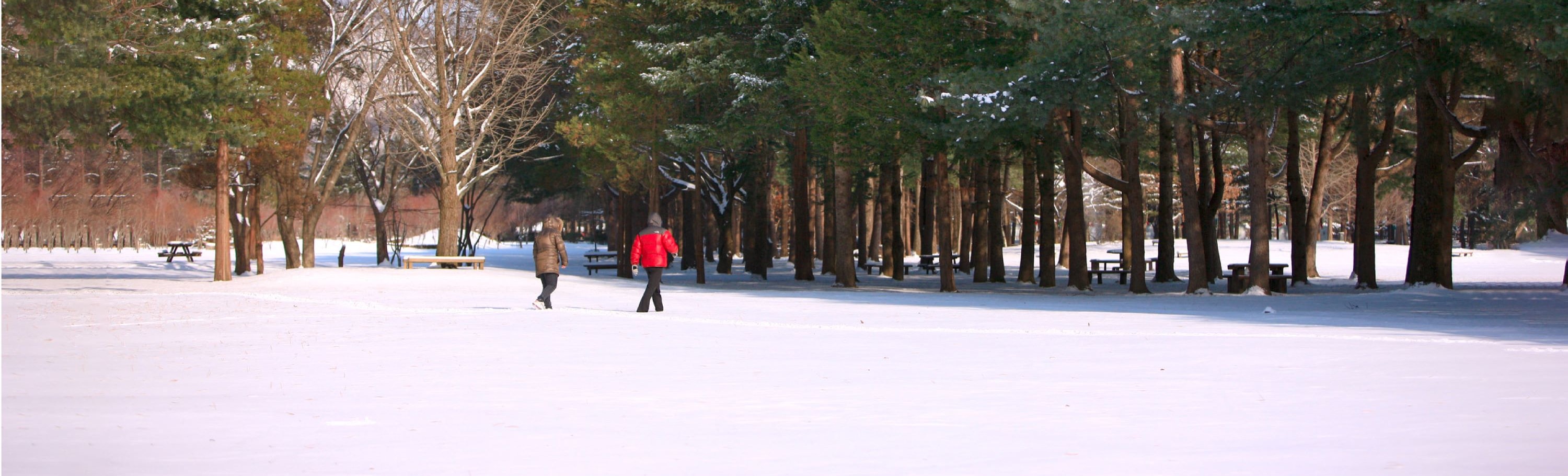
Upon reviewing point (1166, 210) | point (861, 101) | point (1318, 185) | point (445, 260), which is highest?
point (861, 101)

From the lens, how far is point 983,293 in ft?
88.9

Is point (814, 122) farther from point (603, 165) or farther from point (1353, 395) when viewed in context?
point (1353, 395)

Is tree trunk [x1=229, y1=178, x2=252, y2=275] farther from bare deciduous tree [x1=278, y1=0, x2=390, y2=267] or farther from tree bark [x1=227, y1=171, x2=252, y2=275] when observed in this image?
bare deciduous tree [x1=278, y1=0, x2=390, y2=267]

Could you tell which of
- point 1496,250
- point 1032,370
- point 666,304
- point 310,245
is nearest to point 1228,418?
point 1032,370

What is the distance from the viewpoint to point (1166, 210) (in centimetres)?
2966

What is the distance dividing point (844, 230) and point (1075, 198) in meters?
5.06

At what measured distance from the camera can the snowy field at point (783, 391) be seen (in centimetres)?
674

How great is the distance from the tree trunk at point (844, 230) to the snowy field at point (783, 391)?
358 inches

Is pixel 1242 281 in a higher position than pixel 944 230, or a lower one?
lower

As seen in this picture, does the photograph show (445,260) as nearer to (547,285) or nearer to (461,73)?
(461,73)

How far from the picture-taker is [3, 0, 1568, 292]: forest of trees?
2198cm

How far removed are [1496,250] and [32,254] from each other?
2643 inches

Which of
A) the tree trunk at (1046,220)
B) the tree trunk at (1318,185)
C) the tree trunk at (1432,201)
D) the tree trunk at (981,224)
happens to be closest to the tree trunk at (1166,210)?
the tree trunk at (1046,220)

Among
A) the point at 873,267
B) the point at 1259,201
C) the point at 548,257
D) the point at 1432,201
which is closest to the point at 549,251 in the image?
the point at 548,257
